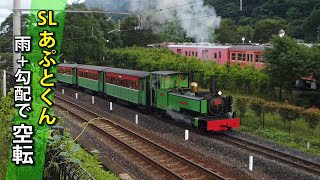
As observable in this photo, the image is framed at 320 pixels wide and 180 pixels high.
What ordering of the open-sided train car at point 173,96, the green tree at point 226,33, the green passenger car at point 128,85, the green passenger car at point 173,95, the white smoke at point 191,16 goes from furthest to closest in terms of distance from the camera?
the green tree at point 226,33, the white smoke at point 191,16, the green passenger car at point 128,85, the green passenger car at point 173,95, the open-sided train car at point 173,96

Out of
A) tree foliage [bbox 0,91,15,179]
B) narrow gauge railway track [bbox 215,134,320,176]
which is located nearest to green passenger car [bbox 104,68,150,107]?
Result: narrow gauge railway track [bbox 215,134,320,176]

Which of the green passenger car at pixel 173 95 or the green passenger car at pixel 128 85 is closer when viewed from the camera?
the green passenger car at pixel 173 95

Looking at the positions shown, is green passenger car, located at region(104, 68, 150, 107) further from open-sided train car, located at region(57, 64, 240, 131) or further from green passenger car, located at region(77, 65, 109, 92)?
green passenger car, located at region(77, 65, 109, 92)

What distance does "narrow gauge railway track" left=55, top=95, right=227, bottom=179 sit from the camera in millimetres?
10133

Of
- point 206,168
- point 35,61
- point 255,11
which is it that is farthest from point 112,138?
point 255,11

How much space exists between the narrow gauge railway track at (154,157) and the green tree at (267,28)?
163ft

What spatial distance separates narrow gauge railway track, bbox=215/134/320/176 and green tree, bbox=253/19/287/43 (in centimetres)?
4932

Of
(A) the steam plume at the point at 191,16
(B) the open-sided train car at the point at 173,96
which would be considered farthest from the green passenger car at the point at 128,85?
(A) the steam plume at the point at 191,16

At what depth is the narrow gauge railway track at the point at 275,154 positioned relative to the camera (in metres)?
11.0

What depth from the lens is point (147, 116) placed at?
19078 millimetres

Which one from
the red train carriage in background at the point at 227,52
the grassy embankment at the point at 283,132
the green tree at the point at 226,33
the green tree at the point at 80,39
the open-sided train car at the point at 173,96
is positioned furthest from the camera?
the green tree at the point at 226,33

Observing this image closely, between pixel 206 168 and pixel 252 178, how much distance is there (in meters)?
1.31

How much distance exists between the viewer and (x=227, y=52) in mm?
35250

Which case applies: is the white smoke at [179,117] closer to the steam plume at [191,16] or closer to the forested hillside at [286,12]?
the steam plume at [191,16]
